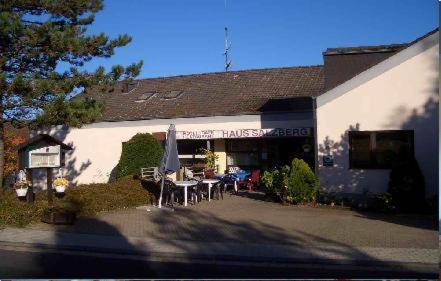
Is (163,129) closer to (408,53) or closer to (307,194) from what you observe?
(307,194)

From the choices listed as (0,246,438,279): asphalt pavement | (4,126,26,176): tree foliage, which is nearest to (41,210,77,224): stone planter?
(0,246,438,279): asphalt pavement

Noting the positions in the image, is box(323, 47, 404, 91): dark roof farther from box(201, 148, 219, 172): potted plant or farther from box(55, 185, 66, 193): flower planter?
box(55, 185, 66, 193): flower planter

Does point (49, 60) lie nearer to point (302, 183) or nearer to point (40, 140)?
point (40, 140)

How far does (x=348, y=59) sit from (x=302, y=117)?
10.3ft


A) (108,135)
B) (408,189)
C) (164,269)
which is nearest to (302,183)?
(408,189)

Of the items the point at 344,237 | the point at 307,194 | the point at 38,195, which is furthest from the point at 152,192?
the point at 344,237

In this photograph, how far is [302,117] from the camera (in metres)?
19.8

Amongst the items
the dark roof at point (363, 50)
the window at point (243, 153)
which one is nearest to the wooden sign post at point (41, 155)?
the window at point (243, 153)

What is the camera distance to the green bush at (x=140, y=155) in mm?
18719

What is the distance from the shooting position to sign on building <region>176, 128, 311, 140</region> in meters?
19.5

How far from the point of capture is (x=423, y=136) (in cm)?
1427

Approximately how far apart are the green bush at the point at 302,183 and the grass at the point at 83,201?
4390mm

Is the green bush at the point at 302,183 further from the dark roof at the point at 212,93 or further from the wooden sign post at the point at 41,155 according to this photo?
the wooden sign post at the point at 41,155

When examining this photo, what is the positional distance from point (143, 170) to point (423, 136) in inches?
355
